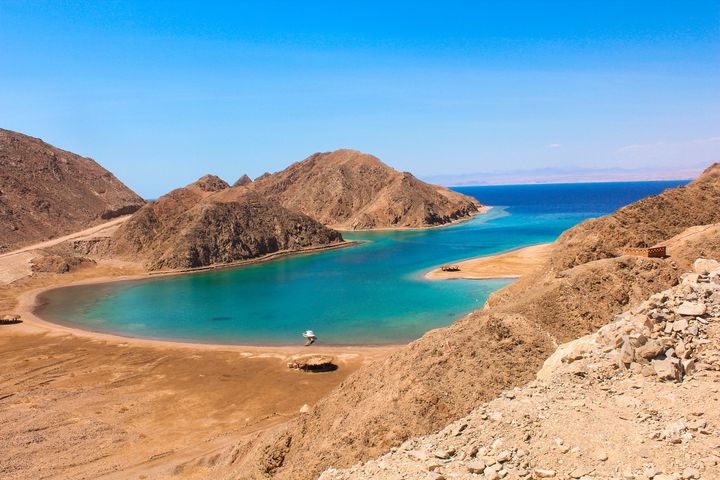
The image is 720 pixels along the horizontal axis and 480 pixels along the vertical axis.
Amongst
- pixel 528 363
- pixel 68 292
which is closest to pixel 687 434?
pixel 528 363

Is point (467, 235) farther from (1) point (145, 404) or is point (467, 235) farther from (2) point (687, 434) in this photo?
(2) point (687, 434)

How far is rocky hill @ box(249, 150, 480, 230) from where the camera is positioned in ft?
406

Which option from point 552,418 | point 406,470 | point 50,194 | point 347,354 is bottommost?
point 347,354

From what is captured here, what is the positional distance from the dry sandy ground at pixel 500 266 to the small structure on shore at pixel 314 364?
29016 mm

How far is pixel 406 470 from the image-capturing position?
977 cm

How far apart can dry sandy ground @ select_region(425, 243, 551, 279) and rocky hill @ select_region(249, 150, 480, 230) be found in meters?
55.7

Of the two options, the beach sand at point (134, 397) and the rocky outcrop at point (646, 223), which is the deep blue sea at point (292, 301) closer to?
the beach sand at point (134, 397)

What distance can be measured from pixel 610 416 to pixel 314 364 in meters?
20.0

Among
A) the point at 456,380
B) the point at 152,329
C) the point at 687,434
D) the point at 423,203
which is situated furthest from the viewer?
the point at 423,203

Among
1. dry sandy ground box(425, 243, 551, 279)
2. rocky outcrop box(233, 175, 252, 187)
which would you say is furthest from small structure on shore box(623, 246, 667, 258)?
rocky outcrop box(233, 175, 252, 187)

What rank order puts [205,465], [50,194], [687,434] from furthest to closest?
[50,194], [205,465], [687,434]

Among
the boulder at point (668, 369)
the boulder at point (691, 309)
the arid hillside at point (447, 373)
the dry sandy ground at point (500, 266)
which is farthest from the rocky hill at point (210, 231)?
the boulder at point (668, 369)

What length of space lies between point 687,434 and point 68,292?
6301 centimetres

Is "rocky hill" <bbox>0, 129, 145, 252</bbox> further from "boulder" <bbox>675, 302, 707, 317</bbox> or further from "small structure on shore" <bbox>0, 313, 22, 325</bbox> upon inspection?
"boulder" <bbox>675, 302, 707, 317</bbox>
